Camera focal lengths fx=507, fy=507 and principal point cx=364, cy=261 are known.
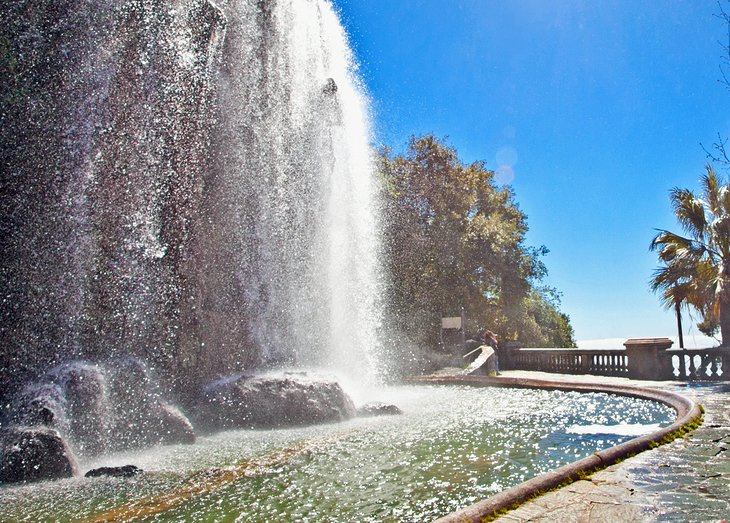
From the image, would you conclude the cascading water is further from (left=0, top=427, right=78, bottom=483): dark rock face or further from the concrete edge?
the concrete edge

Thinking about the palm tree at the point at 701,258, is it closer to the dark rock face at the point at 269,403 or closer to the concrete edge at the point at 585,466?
the concrete edge at the point at 585,466

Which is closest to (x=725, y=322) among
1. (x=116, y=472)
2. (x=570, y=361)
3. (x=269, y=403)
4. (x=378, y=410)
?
(x=570, y=361)

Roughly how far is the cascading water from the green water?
7175 mm

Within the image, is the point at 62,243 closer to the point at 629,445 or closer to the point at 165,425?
the point at 165,425

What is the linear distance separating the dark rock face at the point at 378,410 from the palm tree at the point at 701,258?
10.5m

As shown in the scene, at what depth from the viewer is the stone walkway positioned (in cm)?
395

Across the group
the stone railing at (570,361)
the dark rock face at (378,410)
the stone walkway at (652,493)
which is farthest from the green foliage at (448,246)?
the stone walkway at (652,493)

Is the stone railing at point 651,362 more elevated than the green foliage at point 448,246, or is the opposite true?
the green foliage at point 448,246

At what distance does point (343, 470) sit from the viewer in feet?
20.9

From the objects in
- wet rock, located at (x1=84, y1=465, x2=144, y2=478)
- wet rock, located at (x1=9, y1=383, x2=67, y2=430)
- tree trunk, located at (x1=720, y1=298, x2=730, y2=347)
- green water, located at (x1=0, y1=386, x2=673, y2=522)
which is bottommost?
wet rock, located at (x1=84, y1=465, x2=144, y2=478)

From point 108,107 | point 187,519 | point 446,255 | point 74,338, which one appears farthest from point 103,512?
point 446,255

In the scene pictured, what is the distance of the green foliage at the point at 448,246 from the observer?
31031mm

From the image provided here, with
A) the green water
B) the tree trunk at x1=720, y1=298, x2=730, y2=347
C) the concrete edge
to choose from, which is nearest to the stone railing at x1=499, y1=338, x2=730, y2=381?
the tree trunk at x1=720, y1=298, x2=730, y2=347

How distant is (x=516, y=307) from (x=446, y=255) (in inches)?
319
